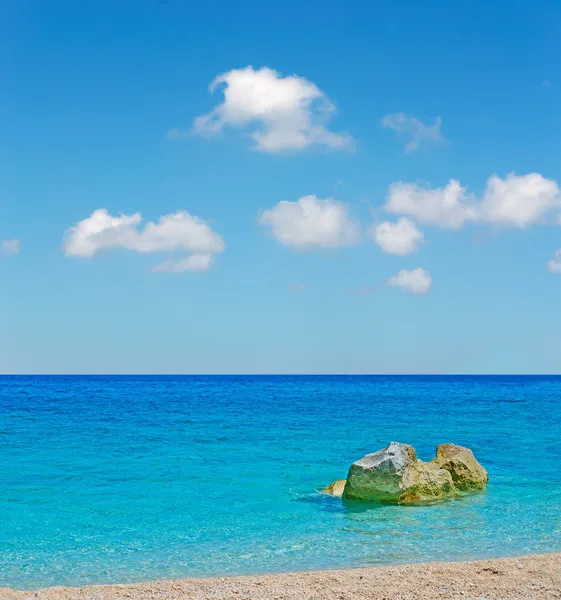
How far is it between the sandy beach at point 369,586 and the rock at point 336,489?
6890 mm

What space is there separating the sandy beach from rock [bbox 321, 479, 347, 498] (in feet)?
22.6

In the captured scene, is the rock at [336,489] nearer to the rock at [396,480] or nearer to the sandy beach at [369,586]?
the rock at [396,480]

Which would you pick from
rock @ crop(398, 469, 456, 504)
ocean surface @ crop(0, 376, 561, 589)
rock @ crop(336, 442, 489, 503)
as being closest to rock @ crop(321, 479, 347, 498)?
rock @ crop(336, 442, 489, 503)

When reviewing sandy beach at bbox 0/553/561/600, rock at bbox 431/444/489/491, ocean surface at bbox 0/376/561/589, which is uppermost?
rock at bbox 431/444/489/491

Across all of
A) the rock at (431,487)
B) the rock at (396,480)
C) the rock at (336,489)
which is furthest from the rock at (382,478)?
the rock at (336,489)

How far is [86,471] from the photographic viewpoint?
2255 centimetres

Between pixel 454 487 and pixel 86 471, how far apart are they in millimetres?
12779

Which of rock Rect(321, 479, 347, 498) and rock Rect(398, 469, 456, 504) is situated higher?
rock Rect(398, 469, 456, 504)

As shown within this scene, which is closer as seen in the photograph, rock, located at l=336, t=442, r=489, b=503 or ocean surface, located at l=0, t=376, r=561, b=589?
ocean surface, located at l=0, t=376, r=561, b=589

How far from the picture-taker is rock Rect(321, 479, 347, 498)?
1875 centimetres

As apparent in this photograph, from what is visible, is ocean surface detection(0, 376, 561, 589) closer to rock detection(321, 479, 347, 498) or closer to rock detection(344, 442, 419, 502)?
rock detection(321, 479, 347, 498)

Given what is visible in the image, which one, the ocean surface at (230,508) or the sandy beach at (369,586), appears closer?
the sandy beach at (369,586)

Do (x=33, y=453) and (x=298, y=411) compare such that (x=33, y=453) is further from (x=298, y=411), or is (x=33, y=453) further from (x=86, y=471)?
(x=298, y=411)

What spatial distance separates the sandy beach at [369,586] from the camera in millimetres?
10281
